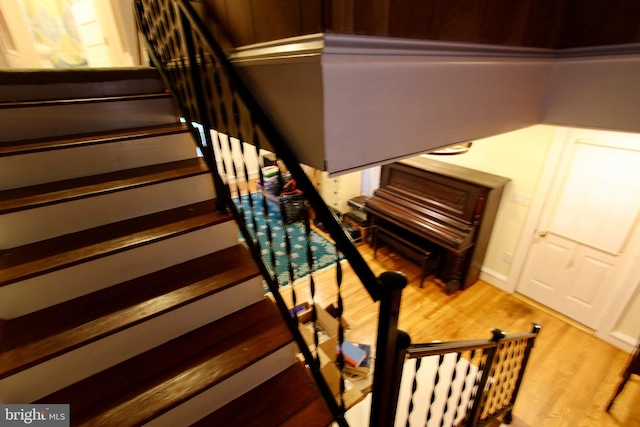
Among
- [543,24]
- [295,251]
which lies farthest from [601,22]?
[295,251]

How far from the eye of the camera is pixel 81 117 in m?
1.74

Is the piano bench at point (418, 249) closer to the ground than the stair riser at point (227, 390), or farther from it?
closer to the ground

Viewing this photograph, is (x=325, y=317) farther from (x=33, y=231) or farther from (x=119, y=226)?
(x=33, y=231)

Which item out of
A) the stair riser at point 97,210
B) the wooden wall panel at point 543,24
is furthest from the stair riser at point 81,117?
the wooden wall panel at point 543,24

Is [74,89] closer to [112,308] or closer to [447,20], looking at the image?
[112,308]

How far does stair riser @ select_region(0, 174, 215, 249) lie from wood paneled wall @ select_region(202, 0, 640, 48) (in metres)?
0.92

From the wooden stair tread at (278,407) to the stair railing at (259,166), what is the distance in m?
0.07

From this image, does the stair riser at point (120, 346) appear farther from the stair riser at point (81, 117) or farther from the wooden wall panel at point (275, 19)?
the stair riser at point (81, 117)

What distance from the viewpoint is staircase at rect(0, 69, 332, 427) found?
1131 mm

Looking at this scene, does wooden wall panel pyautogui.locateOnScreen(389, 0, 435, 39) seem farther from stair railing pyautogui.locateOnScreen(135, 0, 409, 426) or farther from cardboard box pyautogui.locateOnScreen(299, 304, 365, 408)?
cardboard box pyautogui.locateOnScreen(299, 304, 365, 408)

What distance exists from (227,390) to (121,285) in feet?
2.38

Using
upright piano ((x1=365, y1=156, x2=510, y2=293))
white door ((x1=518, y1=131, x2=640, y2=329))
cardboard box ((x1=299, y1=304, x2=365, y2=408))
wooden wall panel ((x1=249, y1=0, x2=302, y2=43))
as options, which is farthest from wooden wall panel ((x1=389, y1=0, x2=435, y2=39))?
white door ((x1=518, y1=131, x2=640, y2=329))

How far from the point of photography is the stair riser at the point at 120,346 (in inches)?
42.2

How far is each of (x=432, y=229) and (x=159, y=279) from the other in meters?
3.06
